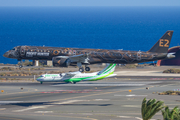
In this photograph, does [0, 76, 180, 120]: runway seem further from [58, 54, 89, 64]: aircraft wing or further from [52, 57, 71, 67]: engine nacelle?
[58, 54, 89, 64]: aircraft wing

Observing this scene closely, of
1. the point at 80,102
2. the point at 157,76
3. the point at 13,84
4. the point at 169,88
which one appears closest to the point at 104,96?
the point at 80,102

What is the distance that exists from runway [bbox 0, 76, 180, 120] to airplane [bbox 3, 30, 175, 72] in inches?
173

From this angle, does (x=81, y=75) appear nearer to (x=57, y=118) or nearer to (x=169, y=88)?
(x=169, y=88)

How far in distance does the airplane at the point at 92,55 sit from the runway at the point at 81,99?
14.4 ft

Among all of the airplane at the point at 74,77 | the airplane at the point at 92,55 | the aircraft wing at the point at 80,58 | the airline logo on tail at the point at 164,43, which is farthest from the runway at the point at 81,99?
the airline logo on tail at the point at 164,43

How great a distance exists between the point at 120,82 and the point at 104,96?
648 inches

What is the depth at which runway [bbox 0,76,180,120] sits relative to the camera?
120 ft

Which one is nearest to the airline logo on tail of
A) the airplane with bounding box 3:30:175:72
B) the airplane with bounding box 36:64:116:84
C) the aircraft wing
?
the airplane with bounding box 3:30:175:72

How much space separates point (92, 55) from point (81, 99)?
68.4 ft

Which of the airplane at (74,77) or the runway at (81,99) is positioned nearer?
the runway at (81,99)

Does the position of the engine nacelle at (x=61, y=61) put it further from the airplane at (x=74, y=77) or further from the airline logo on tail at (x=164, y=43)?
the airline logo on tail at (x=164, y=43)

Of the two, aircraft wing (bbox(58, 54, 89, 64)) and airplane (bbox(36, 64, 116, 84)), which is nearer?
airplane (bbox(36, 64, 116, 84))

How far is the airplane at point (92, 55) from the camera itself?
6494 cm

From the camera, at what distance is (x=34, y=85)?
61.8 metres
